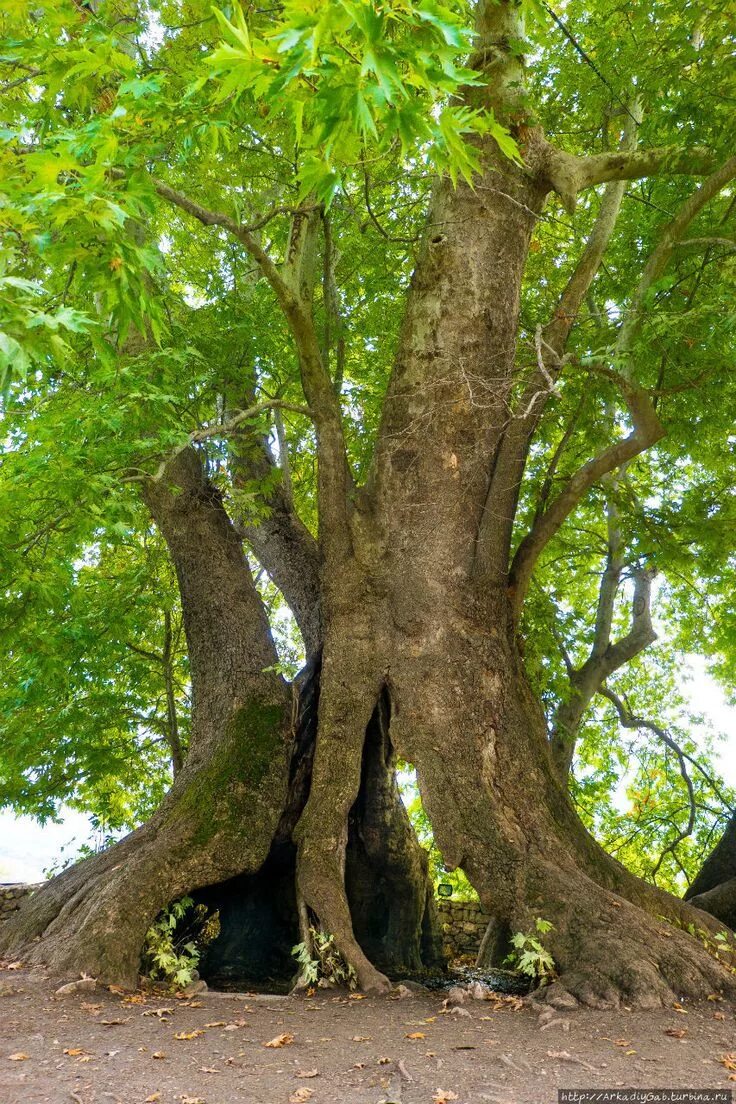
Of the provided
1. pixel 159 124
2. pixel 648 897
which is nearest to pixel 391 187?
pixel 159 124

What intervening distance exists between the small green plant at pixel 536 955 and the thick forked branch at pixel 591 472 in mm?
2399

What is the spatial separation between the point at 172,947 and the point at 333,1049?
208cm

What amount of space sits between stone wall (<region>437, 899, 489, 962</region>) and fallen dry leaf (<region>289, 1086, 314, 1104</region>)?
6.14 metres

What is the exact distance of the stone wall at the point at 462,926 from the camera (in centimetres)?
904

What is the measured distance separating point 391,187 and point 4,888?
923cm

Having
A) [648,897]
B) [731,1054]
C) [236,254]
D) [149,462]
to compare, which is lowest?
[731,1054]

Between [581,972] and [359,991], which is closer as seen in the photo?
[581,972]

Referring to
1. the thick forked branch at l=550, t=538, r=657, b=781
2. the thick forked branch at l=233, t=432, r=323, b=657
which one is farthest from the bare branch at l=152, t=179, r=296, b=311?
the thick forked branch at l=550, t=538, r=657, b=781

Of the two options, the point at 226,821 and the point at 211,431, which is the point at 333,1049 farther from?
the point at 211,431

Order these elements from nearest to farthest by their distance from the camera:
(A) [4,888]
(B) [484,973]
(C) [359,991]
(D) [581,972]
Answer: (D) [581,972] < (C) [359,991] < (B) [484,973] < (A) [4,888]

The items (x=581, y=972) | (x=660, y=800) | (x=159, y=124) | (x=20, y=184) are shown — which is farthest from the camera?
(x=660, y=800)

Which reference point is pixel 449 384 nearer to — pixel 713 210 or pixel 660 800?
pixel 713 210

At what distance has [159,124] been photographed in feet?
12.4

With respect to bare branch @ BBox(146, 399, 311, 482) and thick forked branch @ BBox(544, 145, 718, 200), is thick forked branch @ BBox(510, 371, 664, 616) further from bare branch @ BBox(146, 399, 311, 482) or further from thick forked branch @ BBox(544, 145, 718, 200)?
bare branch @ BBox(146, 399, 311, 482)
